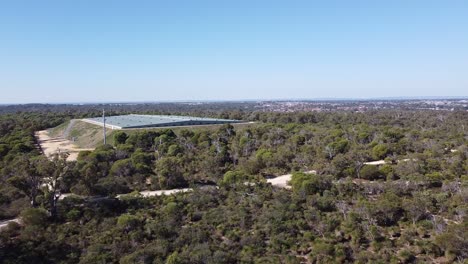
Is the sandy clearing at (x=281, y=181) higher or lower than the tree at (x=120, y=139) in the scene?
lower

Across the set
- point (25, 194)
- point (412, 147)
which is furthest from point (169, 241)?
point (412, 147)

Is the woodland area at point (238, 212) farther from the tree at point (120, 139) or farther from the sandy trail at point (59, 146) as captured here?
the sandy trail at point (59, 146)

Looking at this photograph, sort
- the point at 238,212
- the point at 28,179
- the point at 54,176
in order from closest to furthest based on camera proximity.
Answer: the point at 238,212, the point at 28,179, the point at 54,176

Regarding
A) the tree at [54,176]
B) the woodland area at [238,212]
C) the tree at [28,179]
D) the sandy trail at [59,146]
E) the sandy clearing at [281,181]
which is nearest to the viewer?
the woodland area at [238,212]

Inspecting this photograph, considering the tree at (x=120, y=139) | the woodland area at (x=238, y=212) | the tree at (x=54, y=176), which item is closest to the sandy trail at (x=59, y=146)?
the tree at (x=120, y=139)

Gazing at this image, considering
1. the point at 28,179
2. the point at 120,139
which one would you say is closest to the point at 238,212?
the point at 28,179

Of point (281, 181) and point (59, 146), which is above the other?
point (281, 181)

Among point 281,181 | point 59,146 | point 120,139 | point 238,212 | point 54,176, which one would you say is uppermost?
point 54,176

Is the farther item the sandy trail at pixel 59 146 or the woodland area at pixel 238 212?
the sandy trail at pixel 59 146

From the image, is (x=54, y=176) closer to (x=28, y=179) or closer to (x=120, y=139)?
(x=28, y=179)

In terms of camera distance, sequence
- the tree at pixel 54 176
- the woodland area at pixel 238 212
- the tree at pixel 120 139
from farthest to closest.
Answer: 1. the tree at pixel 120 139
2. the tree at pixel 54 176
3. the woodland area at pixel 238 212

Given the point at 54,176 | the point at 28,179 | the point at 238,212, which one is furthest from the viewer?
the point at 54,176
